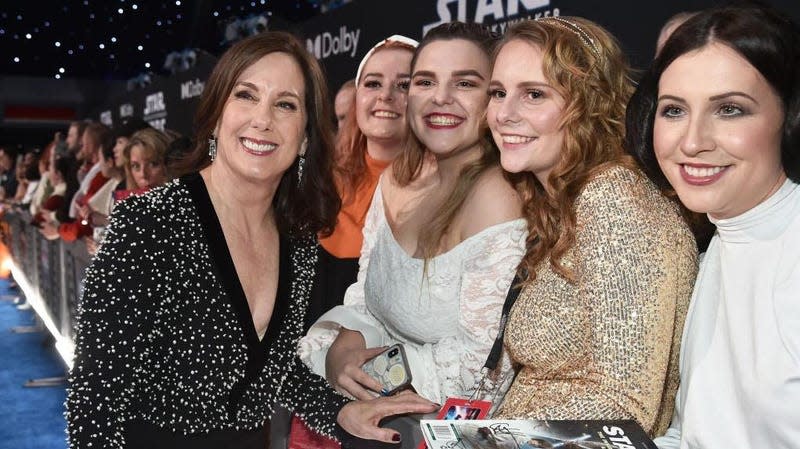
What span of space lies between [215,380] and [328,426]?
37 centimetres

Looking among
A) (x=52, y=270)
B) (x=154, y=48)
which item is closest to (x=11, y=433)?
(x=52, y=270)

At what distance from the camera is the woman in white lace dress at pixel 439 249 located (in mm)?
1974

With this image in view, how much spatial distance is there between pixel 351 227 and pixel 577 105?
5.04 ft

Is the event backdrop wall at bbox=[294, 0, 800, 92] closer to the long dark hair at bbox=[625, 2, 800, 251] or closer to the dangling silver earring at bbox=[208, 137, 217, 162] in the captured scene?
the long dark hair at bbox=[625, 2, 800, 251]

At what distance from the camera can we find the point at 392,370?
2.03m

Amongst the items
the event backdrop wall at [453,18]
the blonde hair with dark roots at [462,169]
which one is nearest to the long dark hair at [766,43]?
the blonde hair with dark roots at [462,169]

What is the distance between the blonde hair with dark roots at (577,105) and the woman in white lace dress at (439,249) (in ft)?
0.64

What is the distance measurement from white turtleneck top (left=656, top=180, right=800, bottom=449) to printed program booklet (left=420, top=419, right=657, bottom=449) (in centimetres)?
24

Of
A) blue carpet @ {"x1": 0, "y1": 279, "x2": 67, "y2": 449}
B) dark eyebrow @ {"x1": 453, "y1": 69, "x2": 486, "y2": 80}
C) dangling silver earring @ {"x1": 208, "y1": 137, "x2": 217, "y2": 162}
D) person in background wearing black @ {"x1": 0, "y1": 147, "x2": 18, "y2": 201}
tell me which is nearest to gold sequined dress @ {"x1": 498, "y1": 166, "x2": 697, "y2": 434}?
dark eyebrow @ {"x1": 453, "y1": 69, "x2": 486, "y2": 80}

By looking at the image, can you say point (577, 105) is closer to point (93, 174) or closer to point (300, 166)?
point (300, 166)

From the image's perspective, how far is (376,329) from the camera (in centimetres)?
233

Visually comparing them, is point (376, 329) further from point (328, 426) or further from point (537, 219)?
point (537, 219)

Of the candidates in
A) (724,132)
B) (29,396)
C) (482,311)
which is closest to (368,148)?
(482,311)

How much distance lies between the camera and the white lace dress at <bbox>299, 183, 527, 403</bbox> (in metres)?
1.94
